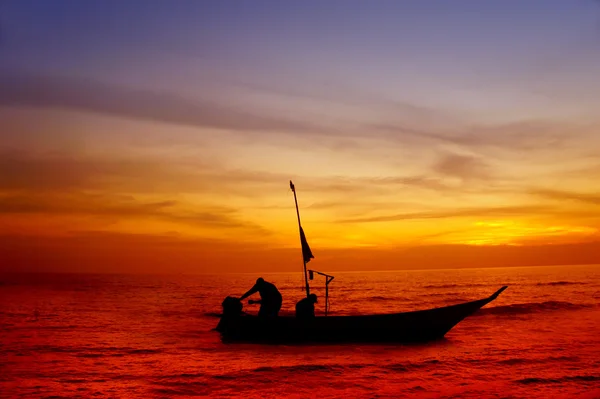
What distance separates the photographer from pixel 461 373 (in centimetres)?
1498

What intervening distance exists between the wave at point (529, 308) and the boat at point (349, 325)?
20.7 m

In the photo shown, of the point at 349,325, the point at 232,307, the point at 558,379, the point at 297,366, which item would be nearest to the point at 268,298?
the point at 232,307

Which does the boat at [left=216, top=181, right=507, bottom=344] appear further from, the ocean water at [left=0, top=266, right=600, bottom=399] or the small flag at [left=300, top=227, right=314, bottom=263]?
the ocean water at [left=0, top=266, right=600, bottom=399]

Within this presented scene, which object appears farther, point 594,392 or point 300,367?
point 300,367

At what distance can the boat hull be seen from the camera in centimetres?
1834

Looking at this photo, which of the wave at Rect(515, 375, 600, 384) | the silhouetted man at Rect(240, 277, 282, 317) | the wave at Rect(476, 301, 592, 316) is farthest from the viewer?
the wave at Rect(476, 301, 592, 316)

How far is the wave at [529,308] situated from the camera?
38281 mm

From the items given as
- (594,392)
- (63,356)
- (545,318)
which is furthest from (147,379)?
(545,318)

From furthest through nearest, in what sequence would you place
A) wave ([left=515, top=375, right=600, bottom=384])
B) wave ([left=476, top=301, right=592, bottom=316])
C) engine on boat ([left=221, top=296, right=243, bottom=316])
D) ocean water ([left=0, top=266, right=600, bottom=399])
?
wave ([left=476, top=301, right=592, bottom=316]) → engine on boat ([left=221, top=296, right=243, bottom=316]) → wave ([left=515, top=375, right=600, bottom=384]) → ocean water ([left=0, top=266, right=600, bottom=399])

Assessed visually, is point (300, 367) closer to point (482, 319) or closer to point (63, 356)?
point (63, 356)

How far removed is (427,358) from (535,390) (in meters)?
4.61

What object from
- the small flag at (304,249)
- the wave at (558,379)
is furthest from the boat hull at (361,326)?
the wave at (558,379)

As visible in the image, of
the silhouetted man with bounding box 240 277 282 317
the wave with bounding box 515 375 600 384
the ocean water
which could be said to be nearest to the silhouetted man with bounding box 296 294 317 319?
the silhouetted man with bounding box 240 277 282 317

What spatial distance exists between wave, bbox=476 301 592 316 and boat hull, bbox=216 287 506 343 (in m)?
20.7
